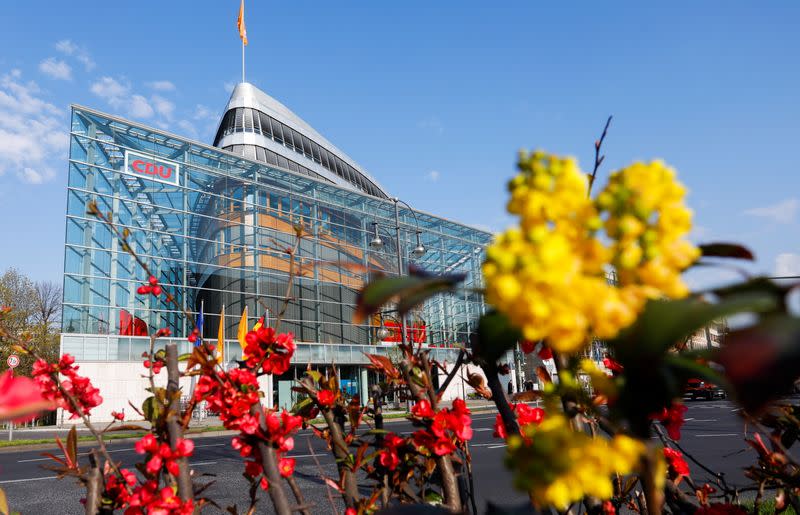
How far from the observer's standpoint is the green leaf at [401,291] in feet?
1.67

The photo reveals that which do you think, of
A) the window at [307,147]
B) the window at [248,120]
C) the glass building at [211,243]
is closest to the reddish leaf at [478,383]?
the glass building at [211,243]

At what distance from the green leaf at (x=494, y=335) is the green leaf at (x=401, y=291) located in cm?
6

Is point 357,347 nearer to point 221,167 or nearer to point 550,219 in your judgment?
point 221,167

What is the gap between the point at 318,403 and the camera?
1.64m

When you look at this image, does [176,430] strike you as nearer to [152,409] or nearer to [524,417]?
[152,409]

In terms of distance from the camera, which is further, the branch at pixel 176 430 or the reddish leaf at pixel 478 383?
the reddish leaf at pixel 478 383

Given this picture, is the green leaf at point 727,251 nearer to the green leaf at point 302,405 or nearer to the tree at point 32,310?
the green leaf at point 302,405

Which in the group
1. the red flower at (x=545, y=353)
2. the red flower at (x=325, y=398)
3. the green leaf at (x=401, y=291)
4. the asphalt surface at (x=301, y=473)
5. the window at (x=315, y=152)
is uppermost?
the window at (x=315, y=152)

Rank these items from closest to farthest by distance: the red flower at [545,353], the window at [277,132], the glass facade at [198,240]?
the red flower at [545,353]
the glass facade at [198,240]
the window at [277,132]

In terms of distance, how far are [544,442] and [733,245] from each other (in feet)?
1.42

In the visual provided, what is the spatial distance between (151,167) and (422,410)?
23386 millimetres

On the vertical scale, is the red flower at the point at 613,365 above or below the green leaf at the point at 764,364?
below

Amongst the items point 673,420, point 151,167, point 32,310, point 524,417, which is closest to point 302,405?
point 524,417

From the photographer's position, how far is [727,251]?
2.10 ft
